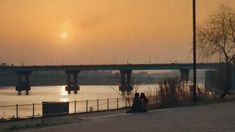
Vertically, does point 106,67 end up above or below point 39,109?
above

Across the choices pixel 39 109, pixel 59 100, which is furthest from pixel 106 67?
pixel 39 109

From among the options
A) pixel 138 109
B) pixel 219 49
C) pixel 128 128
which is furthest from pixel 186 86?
pixel 128 128

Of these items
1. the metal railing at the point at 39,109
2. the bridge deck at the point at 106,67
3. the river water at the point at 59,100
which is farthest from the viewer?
the bridge deck at the point at 106,67

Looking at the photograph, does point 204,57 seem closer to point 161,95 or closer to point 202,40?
point 202,40

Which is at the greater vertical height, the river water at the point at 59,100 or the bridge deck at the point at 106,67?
the bridge deck at the point at 106,67

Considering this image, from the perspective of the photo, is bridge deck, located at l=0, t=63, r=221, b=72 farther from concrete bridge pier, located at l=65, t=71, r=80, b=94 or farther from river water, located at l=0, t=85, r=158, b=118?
river water, located at l=0, t=85, r=158, b=118

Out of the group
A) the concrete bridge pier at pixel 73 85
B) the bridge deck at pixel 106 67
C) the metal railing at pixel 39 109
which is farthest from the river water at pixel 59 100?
the concrete bridge pier at pixel 73 85

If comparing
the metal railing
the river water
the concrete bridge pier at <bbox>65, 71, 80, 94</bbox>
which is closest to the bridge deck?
the concrete bridge pier at <bbox>65, 71, 80, 94</bbox>

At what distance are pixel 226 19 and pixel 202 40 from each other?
3246mm

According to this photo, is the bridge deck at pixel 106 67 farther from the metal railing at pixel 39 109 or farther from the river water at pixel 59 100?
the metal railing at pixel 39 109

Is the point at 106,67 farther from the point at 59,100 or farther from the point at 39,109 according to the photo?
the point at 39,109

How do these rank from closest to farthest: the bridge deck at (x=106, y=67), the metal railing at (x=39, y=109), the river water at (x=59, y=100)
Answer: the metal railing at (x=39, y=109) < the river water at (x=59, y=100) < the bridge deck at (x=106, y=67)

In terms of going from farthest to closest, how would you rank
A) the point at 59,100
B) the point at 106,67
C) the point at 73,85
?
the point at 73,85
the point at 106,67
the point at 59,100

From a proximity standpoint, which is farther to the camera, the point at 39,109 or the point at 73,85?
the point at 73,85
